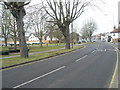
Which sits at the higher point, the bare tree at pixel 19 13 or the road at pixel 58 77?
the bare tree at pixel 19 13

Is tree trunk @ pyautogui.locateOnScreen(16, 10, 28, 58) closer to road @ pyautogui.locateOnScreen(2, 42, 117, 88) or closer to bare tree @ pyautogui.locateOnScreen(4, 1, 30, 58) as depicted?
bare tree @ pyautogui.locateOnScreen(4, 1, 30, 58)

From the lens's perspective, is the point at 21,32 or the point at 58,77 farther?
the point at 21,32

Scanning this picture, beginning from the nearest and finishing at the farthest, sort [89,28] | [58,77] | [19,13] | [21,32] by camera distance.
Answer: [58,77], [19,13], [21,32], [89,28]

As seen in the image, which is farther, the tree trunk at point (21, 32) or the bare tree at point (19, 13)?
the tree trunk at point (21, 32)

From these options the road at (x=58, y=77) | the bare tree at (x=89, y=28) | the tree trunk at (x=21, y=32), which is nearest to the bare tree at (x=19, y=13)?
the tree trunk at (x=21, y=32)

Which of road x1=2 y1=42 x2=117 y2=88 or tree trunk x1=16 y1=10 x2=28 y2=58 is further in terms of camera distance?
tree trunk x1=16 y1=10 x2=28 y2=58

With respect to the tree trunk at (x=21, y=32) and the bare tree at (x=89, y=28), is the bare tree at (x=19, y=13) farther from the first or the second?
the bare tree at (x=89, y=28)

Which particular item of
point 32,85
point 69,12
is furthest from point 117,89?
point 69,12

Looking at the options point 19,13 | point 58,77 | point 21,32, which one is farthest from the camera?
point 21,32

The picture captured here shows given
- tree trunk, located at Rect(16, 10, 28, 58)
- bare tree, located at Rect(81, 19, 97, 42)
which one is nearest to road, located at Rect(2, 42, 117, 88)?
tree trunk, located at Rect(16, 10, 28, 58)

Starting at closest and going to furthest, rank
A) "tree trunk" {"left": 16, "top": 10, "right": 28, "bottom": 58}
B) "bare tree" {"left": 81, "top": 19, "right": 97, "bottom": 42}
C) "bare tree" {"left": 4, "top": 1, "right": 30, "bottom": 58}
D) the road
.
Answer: the road
"bare tree" {"left": 4, "top": 1, "right": 30, "bottom": 58}
"tree trunk" {"left": 16, "top": 10, "right": 28, "bottom": 58}
"bare tree" {"left": 81, "top": 19, "right": 97, "bottom": 42}

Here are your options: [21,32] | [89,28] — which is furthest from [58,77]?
[89,28]

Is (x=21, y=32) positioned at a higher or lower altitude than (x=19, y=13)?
lower

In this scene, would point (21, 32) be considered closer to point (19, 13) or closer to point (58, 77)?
point (19, 13)
